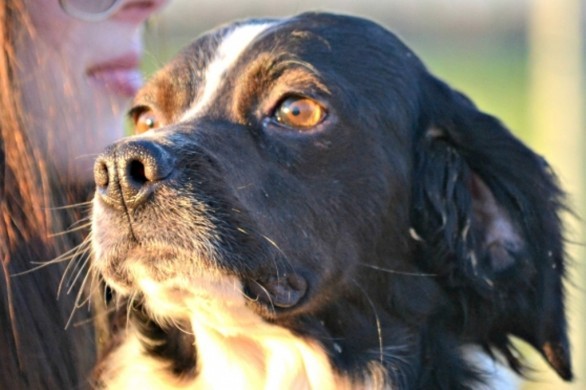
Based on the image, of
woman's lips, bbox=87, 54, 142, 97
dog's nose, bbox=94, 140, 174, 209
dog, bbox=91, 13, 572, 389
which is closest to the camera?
dog's nose, bbox=94, 140, 174, 209

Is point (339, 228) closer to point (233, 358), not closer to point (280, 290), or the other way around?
Answer: point (280, 290)

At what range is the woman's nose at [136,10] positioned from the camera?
3.56m

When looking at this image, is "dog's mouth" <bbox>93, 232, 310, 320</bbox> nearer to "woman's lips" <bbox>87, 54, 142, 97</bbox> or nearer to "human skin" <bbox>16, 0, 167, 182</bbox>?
"human skin" <bbox>16, 0, 167, 182</bbox>

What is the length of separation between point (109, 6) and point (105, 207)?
796mm

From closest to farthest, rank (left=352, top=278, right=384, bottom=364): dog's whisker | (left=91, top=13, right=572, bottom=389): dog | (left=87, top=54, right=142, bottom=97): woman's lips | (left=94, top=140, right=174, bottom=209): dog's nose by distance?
(left=94, top=140, right=174, bottom=209): dog's nose, (left=91, top=13, right=572, bottom=389): dog, (left=352, top=278, right=384, bottom=364): dog's whisker, (left=87, top=54, right=142, bottom=97): woman's lips

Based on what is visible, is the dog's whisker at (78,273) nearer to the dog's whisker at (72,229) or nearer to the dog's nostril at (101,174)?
the dog's whisker at (72,229)

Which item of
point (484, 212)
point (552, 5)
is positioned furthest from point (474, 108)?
point (552, 5)

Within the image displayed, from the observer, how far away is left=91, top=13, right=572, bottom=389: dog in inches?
120

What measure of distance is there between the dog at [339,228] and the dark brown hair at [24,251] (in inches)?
7.3

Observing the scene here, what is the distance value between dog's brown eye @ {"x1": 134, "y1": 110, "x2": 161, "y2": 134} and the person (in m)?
0.08

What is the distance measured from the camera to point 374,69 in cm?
340

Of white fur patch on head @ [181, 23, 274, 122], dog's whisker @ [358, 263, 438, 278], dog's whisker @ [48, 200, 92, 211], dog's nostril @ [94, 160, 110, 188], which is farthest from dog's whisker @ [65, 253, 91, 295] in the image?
dog's whisker @ [358, 263, 438, 278]

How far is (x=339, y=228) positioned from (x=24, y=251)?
32.4 inches

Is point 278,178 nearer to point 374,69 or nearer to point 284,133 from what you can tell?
point 284,133
